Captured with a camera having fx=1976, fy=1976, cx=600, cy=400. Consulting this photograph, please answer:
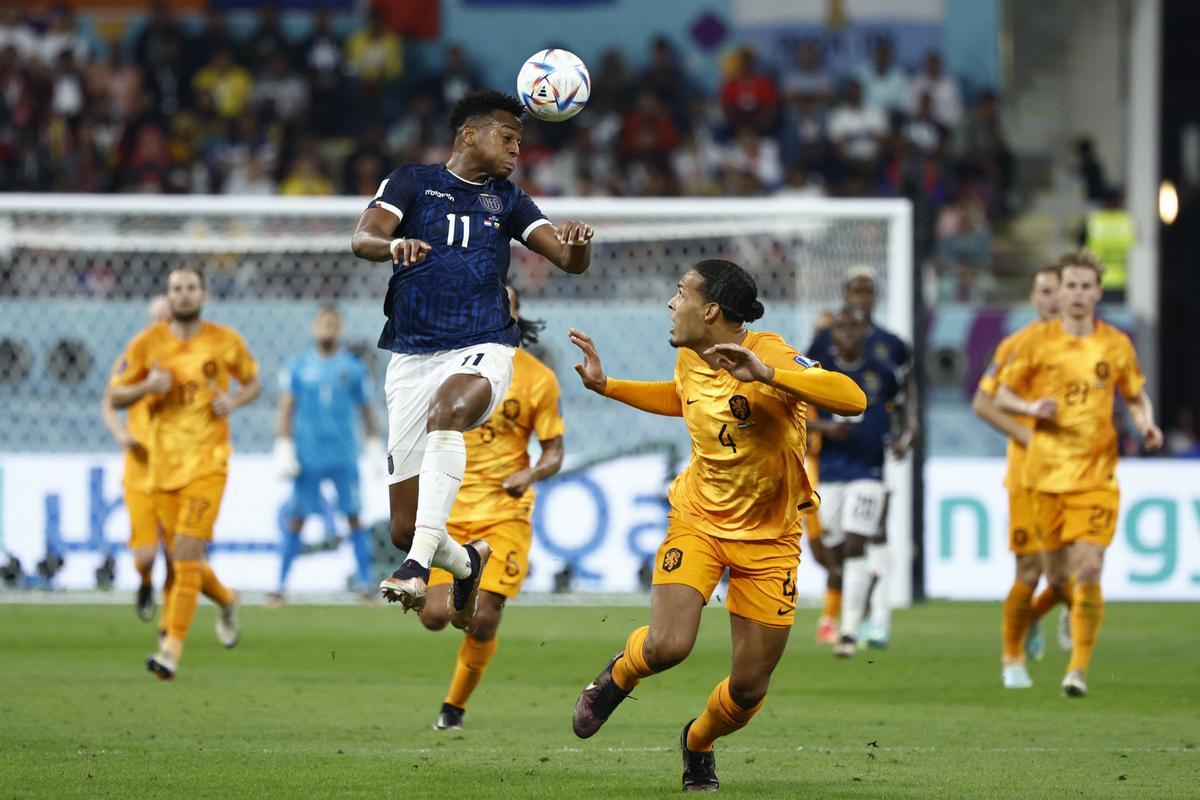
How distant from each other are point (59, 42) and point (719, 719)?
61.0 ft

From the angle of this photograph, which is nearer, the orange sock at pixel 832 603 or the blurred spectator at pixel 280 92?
the orange sock at pixel 832 603

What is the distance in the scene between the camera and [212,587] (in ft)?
39.0

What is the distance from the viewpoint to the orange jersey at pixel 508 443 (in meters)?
9.38

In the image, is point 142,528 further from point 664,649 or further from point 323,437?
point 664,649

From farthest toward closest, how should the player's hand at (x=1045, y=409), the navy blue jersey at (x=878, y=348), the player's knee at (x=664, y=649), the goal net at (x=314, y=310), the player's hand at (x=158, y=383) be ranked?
the goal net at (x=314, y=310)
the navy blue jersey at (x=878, y=348)
the player's hand at (x=158, y=383)
the player's hand at (x=1045, y=409)
the player's knee at (x=664, y=649)

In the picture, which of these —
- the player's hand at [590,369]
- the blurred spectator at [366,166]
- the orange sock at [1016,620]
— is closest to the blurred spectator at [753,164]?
the blurred spectator at [366,166]

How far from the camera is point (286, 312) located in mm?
18484

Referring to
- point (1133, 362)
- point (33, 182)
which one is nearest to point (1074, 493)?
point (1133, 362)

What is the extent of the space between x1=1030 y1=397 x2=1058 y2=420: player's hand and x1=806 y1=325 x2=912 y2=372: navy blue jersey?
2.34 meters

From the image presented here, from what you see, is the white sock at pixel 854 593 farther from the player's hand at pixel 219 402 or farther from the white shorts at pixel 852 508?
the player's hand at pixel 219 402

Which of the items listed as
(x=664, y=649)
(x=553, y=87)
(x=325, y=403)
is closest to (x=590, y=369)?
(x=664, y=649)

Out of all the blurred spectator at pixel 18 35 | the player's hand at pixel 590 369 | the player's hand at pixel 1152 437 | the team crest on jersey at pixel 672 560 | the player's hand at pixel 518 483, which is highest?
the blurred spectator at pixel 18 35

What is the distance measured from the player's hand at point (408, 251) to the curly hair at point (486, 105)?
95 cm

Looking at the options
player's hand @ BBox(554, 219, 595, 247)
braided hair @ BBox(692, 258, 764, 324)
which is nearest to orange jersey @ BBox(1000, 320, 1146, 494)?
braided hair @ BBox(692, 258, 764, 324)
